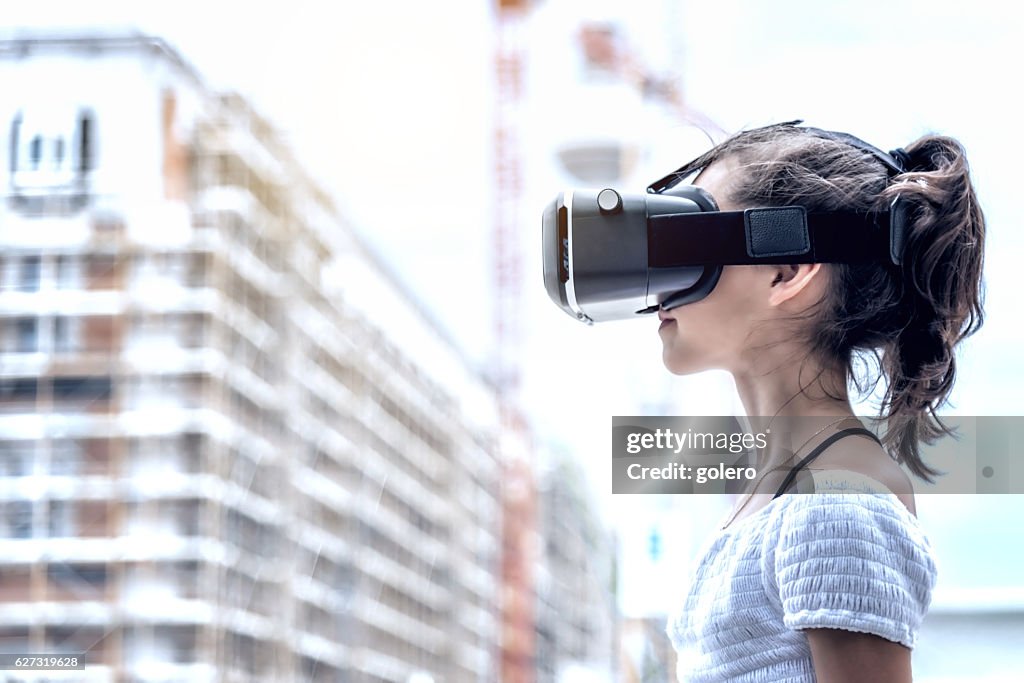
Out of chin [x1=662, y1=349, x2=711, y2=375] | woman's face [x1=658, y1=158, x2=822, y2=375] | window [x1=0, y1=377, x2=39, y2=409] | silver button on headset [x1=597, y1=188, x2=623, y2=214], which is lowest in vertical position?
chin [x1=662, y1=349, x2=711, y2=375]

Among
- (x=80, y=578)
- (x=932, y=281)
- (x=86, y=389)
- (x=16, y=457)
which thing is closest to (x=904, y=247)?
(x=932, y=281)

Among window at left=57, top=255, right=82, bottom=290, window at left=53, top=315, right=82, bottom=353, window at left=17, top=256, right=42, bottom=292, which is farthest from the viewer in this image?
window at left=57, top=255, right=82, bottom=290

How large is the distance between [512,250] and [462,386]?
12.7 m

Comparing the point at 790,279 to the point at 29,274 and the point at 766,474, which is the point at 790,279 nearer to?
the point at 766,474

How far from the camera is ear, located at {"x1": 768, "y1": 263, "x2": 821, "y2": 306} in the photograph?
541 mm

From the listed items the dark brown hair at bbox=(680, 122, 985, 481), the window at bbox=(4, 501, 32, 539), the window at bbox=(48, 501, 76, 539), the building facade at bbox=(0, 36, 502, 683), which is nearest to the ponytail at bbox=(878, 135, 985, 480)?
the dark brown hair at bbox=(680, 122, 985, 481)

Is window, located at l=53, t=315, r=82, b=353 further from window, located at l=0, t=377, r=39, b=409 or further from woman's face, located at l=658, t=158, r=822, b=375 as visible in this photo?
woman's face, located at l=658, t=158, r=822, b=375

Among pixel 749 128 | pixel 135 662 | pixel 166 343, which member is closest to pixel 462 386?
pixel 166 343

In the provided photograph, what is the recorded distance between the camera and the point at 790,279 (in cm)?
54

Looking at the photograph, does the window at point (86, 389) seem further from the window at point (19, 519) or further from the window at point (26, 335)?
the window at point (19, 519)

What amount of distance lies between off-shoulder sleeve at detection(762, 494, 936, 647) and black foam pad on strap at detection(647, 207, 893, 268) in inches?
4.1

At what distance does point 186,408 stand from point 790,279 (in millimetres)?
15376

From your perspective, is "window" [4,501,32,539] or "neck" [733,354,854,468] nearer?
"neck" [733,354,854,468]

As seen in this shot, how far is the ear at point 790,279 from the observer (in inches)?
21.3
